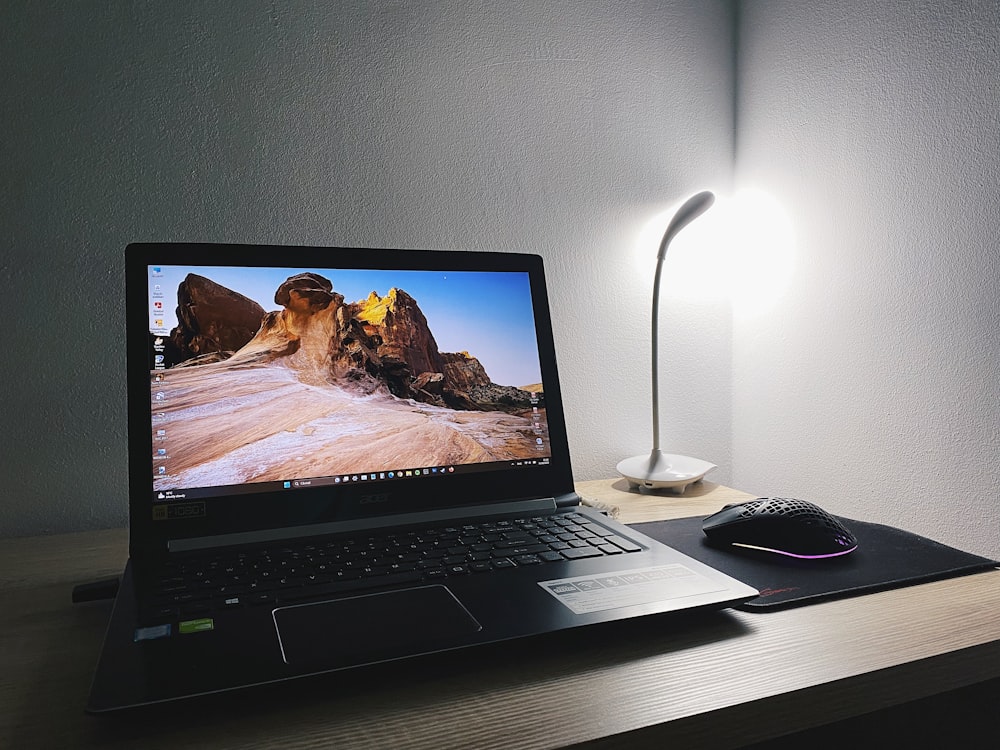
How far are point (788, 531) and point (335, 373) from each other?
539mm

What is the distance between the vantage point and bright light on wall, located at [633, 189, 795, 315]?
130cm

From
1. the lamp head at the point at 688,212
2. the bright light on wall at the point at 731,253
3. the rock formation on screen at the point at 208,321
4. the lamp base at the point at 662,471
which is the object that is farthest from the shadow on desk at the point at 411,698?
the bright light on wall at the point at 731,253

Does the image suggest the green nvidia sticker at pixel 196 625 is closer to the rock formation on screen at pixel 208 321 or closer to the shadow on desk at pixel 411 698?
the shadow on desk at pixel 411 698

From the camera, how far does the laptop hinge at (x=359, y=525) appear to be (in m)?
0.74

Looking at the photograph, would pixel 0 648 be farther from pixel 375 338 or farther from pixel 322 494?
pixel 375 338

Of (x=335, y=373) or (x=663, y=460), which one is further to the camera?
(x=663, y=460)

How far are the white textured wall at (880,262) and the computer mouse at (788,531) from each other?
1.11ft

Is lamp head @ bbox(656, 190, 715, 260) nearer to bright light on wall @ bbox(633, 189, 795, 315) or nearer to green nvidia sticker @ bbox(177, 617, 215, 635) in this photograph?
bright light on wall @ bbox(633, 189, 795, 315)

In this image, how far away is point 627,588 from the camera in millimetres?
625

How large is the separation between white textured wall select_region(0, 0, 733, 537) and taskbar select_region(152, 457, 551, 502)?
32 cm

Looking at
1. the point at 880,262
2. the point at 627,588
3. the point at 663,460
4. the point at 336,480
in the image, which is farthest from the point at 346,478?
the point at 880,262

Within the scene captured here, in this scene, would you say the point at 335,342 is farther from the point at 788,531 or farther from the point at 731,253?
the point at 731,253

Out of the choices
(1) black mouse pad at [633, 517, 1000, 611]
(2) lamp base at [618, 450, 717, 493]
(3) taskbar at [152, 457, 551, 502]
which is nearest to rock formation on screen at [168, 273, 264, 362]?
(3) taskbar at [152, 457, 551, 502]

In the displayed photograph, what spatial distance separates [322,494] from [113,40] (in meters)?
0.69
